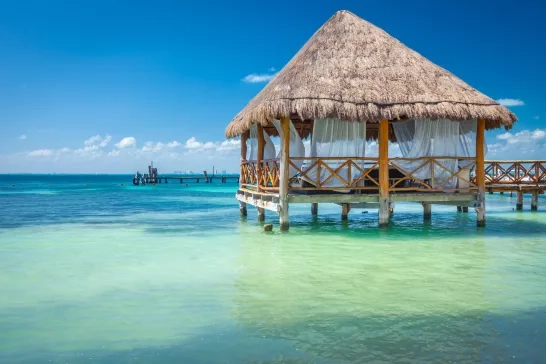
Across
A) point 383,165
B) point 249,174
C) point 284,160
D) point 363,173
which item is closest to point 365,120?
point 383,165

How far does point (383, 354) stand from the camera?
4.64 m

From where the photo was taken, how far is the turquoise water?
482 cm

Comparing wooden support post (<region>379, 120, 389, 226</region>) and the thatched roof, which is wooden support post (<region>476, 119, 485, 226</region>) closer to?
the thatched roof

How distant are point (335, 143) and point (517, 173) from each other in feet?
28.5

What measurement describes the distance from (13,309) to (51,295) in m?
0.70

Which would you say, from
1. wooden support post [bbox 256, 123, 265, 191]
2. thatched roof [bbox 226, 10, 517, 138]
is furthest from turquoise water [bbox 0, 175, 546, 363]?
thatched roof [bbox 226, 10, 517, 138]

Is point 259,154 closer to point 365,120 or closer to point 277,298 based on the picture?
point 365,120

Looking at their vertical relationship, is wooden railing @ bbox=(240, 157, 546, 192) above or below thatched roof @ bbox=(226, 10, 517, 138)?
below

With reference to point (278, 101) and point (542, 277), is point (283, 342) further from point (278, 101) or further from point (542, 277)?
point (278, 101)

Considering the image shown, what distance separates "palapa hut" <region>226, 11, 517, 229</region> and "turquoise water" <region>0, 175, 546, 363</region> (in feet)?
3.86

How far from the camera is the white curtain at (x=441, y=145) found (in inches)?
515

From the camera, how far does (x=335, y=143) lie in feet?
41.9

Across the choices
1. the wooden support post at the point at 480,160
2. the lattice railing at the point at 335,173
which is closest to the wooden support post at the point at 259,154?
the lattice railing at the point at 335,173

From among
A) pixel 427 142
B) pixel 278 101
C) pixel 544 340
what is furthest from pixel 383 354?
pixel 427 142
